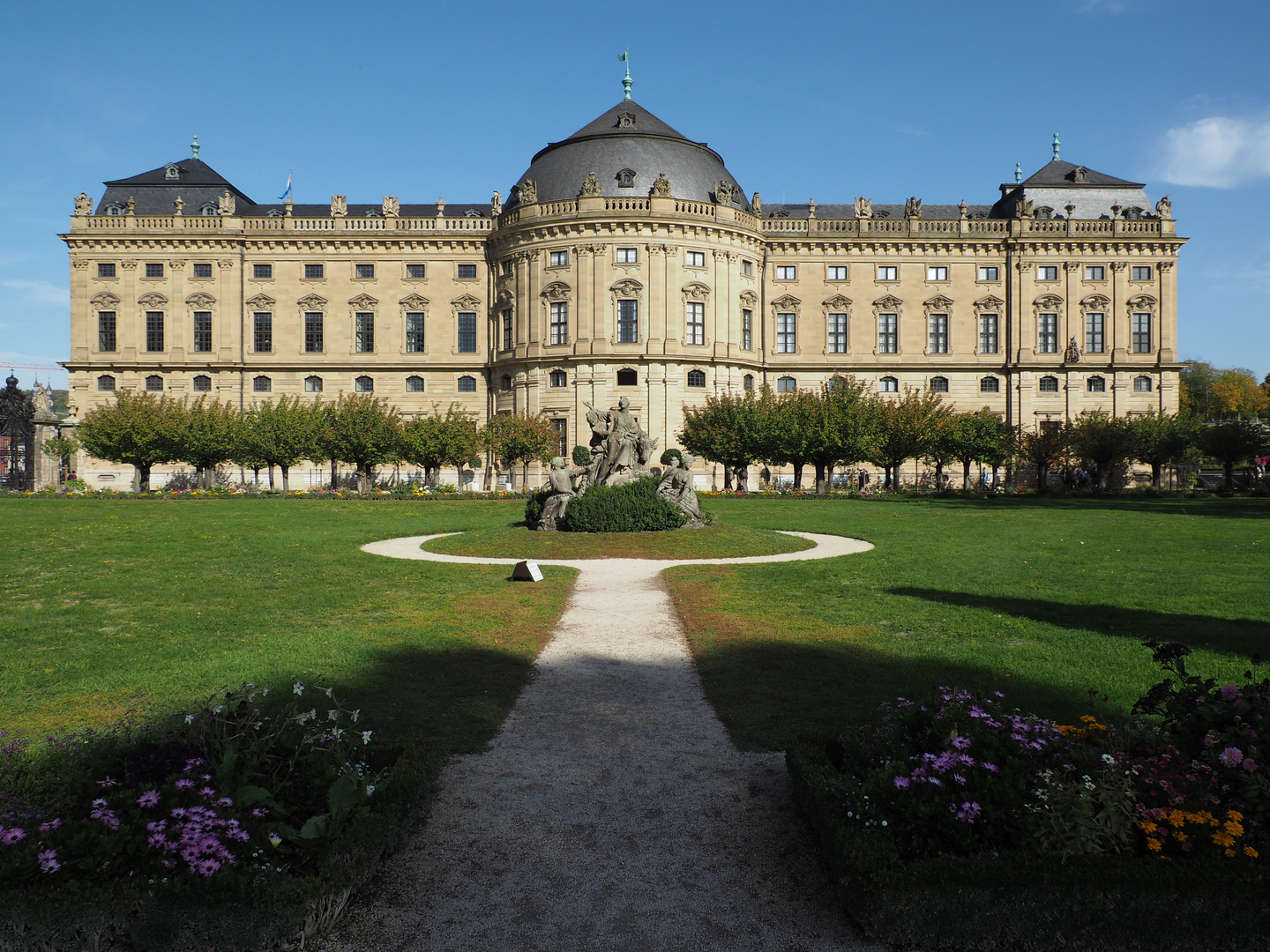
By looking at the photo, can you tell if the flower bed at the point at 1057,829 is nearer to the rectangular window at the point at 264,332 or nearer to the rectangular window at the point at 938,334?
the rectangular window at the point at 938,334

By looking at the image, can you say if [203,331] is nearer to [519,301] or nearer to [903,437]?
[519,301]

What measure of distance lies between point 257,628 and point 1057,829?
9836 millimetres

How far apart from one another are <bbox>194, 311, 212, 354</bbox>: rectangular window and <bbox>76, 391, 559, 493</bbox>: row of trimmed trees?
12794 mm

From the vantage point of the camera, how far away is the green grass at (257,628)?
772 cm

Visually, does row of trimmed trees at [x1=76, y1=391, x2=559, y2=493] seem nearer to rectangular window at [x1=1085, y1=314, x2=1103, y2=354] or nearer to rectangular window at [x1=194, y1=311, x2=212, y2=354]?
rectangular window at [x1=194, y1=311, x2=212, y2=354]

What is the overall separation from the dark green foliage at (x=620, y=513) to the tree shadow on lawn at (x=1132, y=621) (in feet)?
31.7

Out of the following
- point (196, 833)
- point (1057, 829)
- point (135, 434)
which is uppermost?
point (135, 434)

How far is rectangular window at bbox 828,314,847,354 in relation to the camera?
6469 centimetres

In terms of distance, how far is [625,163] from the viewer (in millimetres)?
58750

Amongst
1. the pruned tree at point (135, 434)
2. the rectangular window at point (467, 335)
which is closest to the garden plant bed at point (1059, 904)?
the pruned tree at point (135, 434)

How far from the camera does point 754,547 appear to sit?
20438 millimetres

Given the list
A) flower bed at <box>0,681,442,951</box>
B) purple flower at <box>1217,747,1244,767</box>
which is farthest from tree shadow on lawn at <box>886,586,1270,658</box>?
flower bed at <box>0,681,442,951</box>

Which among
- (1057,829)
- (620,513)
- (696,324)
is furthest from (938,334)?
(1057,829)

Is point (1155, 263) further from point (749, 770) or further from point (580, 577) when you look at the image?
point (749, 770)
